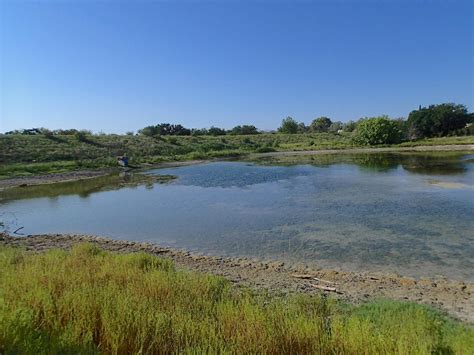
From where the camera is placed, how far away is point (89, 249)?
1042cm

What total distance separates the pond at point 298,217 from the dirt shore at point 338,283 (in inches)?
30.4

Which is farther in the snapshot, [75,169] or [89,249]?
[75,169]

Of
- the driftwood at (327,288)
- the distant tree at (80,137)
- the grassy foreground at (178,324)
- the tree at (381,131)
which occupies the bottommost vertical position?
the driftwood at (327,288)

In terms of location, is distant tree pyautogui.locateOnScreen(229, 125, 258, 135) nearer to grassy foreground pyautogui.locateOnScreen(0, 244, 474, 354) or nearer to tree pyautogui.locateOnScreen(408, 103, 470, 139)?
tree pyautogui.locateOnScreen(408, 103, 470, 139)

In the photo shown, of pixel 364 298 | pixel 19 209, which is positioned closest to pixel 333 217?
pixel 364 298

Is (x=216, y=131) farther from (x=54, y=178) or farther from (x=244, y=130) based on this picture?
(x=54, y=178)

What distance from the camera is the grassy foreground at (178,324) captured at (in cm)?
395

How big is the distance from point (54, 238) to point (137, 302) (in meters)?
10.3

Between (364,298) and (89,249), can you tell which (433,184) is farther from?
(89,249)

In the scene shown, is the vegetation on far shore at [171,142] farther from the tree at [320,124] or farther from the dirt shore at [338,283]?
the tree at [320,124]

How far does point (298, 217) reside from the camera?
16609mm

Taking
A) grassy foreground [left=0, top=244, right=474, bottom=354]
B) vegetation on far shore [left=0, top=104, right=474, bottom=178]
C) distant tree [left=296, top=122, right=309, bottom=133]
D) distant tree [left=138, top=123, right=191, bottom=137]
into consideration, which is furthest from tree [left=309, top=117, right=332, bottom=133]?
grassy foreground [left=0, top=244, right=474, bottom=354]

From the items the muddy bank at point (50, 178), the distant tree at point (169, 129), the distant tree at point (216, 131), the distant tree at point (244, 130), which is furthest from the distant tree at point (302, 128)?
the muddy bank at point (50, 178)

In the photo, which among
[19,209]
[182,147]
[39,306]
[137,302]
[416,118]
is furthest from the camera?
[416,118]
